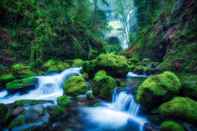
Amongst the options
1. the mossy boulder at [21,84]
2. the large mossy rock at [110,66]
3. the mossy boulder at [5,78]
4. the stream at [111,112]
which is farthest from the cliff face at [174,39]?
the mossy boulder at [5,78]

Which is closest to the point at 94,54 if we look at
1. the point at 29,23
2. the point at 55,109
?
the point at 29,23

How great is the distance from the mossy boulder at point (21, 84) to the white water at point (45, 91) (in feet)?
0.99

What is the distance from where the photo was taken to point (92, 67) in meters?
12.8

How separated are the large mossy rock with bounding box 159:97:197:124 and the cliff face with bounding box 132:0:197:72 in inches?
201

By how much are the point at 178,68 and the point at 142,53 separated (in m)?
7.11

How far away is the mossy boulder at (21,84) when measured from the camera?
11.3 metres

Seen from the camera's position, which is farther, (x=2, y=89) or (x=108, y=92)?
(x=2, y=89)

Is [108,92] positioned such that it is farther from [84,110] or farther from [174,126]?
[174,126]

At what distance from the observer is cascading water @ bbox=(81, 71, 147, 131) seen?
800cm

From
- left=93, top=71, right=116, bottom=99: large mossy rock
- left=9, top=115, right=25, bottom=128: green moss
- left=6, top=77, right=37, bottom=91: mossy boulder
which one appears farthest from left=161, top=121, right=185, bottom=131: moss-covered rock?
left=6, top=77, right=37, bottom=91: mossy boulder

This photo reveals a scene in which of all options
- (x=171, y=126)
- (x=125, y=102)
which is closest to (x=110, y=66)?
(x=125, y=102)

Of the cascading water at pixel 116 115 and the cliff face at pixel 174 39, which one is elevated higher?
the cliff face at pixel 174 39

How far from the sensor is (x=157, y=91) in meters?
7.95

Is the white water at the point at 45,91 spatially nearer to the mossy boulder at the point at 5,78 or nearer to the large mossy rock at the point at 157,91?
the mossy boulder at the point at 5,78
